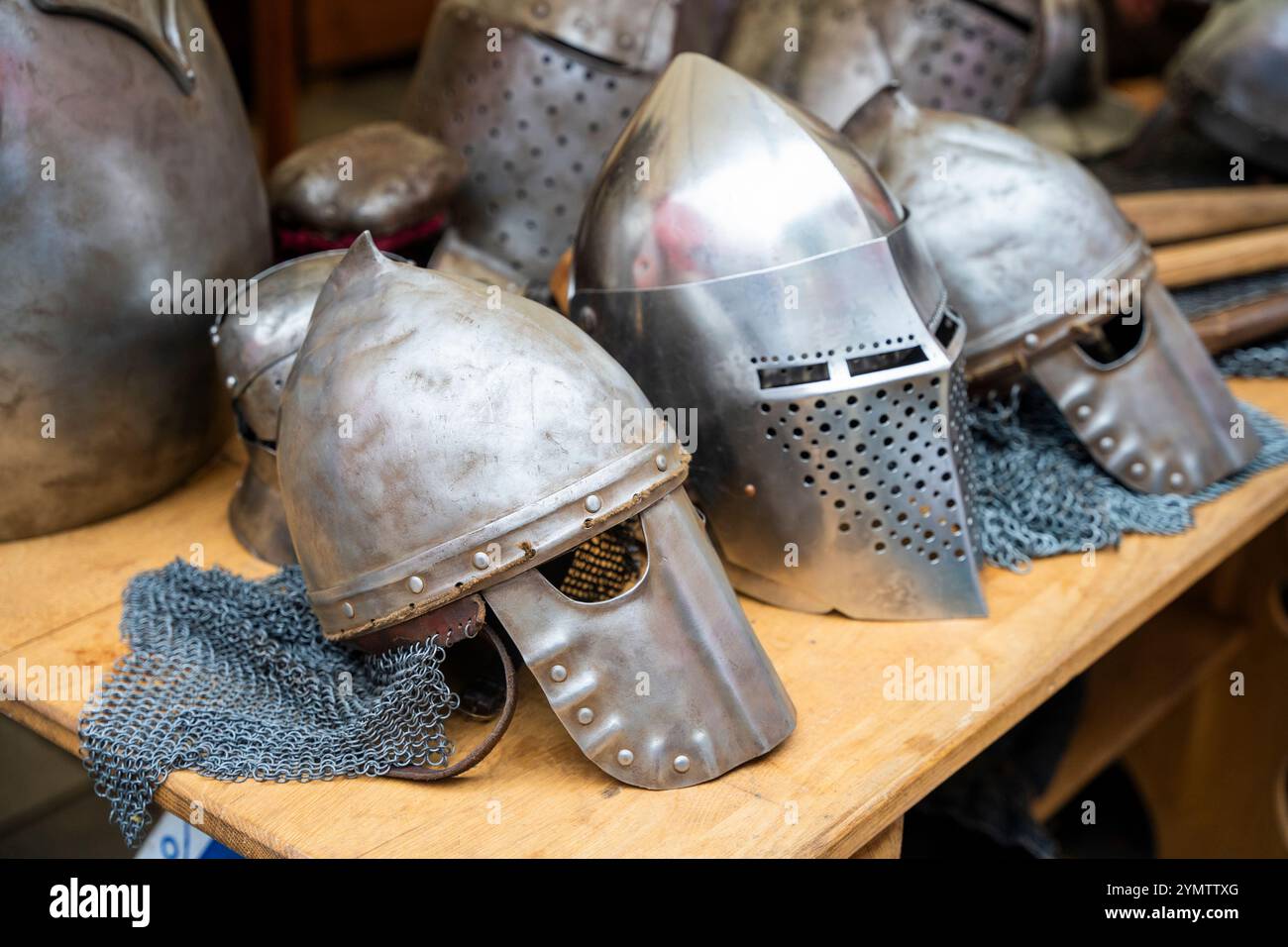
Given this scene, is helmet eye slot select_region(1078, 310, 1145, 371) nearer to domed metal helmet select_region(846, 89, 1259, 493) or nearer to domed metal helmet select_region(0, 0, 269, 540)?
domed metal helmet select_region(846, 89, 1259, 493)

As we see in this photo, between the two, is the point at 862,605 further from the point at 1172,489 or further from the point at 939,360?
the point at 1172,489

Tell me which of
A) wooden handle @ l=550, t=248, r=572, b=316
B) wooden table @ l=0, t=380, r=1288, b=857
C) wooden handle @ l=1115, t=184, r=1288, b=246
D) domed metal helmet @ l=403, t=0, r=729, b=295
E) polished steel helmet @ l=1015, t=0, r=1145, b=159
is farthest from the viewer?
polished steel helmet @ l=1015, t=0, r=1145, b=159

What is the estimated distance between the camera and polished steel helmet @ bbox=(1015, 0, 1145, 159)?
248 centimetres

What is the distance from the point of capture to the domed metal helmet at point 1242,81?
2357mm

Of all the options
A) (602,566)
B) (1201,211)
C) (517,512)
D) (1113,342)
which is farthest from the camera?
(1201,211)

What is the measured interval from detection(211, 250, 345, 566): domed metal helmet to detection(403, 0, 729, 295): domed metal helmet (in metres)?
0.42

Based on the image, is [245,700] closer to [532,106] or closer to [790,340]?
[790,340]

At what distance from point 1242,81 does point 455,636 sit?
189cm

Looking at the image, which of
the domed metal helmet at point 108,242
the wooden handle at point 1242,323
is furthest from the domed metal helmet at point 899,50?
the domed metal helmet at point 108,242

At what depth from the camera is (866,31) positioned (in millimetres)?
2072

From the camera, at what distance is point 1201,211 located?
228cm

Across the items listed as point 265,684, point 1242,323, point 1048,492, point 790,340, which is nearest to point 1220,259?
point 1242,323

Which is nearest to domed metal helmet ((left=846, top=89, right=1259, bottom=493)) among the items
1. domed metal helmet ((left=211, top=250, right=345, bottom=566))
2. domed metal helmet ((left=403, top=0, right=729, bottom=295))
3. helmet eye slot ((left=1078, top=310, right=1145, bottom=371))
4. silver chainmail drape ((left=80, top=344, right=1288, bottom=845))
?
helmet eye slot ((left=1078, top=310, right=1145, bottom=371))
